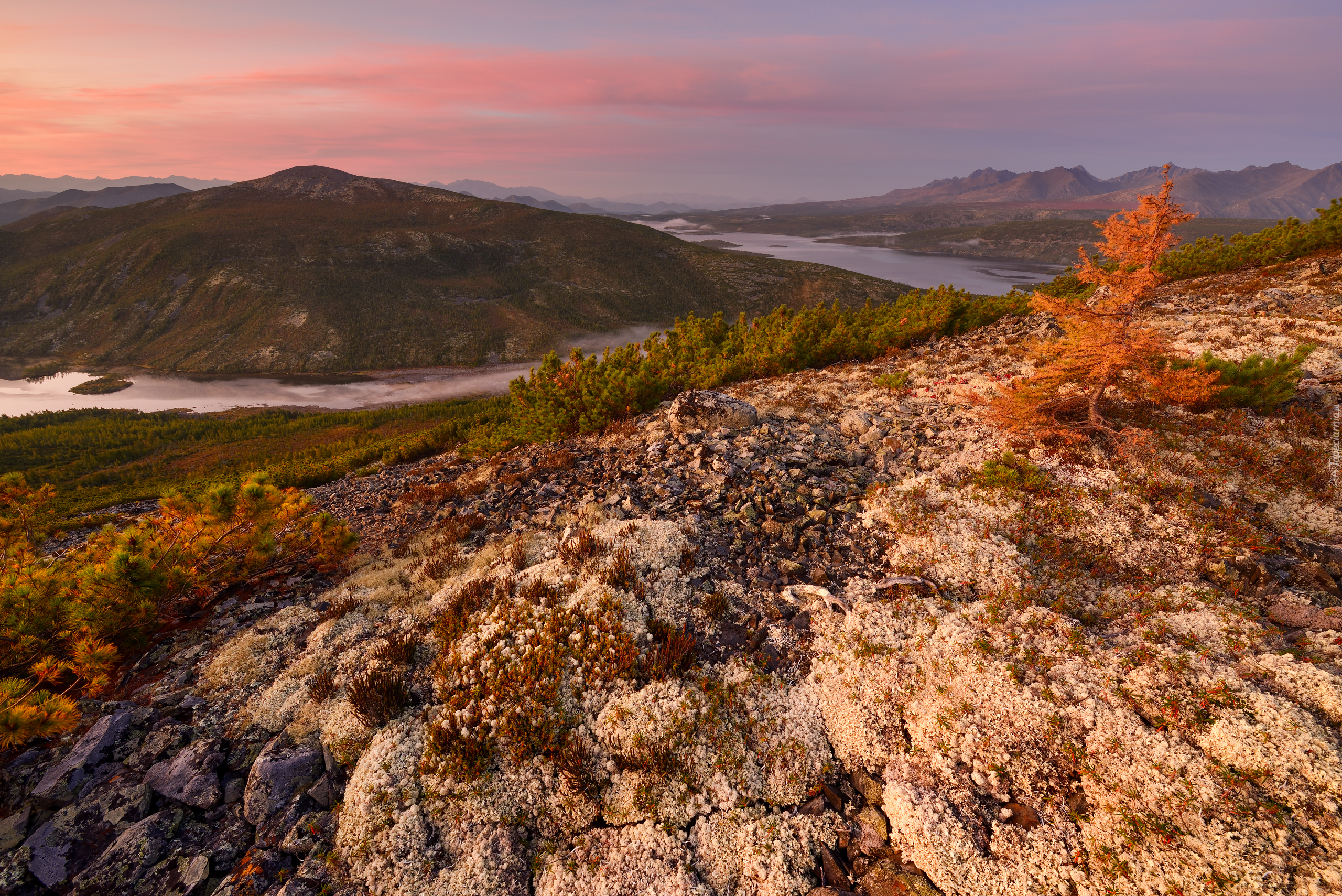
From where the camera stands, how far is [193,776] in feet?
19.7

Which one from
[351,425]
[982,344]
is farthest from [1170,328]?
[351,425]

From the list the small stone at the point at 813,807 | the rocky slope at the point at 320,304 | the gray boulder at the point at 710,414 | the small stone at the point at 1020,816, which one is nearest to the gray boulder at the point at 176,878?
the small stone at the point at 813,807

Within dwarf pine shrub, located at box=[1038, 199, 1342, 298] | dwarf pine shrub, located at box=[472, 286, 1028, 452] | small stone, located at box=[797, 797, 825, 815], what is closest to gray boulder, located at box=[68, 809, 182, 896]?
small stone, located at box=[797, 797, 825, 815]

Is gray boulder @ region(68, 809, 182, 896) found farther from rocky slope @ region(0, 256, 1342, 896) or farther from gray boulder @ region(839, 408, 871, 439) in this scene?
gray boulder @ region(839, 408, 871, 439)

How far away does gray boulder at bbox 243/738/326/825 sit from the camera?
18.6 feet

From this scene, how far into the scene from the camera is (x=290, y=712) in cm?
682

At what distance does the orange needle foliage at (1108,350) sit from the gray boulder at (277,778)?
42.6ft

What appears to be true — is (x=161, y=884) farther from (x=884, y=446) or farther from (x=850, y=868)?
(x=884, y=446)

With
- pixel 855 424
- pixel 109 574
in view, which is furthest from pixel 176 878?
pixel 855 424

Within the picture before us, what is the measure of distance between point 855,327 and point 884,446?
14402 millimetres

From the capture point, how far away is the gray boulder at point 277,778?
566cm

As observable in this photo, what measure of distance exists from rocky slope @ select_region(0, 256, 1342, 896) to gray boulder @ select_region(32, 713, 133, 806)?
52 millimetres

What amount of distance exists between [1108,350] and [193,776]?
15314mm

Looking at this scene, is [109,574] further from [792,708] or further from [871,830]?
[871,830]
